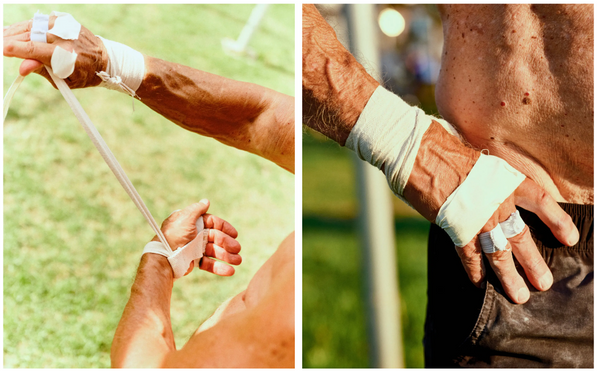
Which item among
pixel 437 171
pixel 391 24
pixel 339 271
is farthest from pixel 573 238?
pixel 391 24

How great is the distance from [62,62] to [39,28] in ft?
0.28

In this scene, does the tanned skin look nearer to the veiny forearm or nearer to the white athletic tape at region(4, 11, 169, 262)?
the veiny forearm

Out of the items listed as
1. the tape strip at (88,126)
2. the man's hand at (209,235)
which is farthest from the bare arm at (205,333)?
the tape strip at (88,126)

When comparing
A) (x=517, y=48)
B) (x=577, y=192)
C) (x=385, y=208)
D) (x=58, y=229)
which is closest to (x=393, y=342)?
(x=385, y=208)

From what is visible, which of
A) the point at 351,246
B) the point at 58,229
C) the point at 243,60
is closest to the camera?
the point at 58,229

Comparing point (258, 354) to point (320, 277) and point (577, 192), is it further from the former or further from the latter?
point (320, 277)

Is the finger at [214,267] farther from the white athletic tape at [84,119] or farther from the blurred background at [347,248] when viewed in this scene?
the blurred background at [347,248]

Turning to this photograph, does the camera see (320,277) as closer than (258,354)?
No

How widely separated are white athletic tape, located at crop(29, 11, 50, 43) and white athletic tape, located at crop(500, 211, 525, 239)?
113 cm

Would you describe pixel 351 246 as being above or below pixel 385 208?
below

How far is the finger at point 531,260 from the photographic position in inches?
44.0

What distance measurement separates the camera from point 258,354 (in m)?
1.18

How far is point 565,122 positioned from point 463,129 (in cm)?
23

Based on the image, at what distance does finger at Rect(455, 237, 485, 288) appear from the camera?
113cm
